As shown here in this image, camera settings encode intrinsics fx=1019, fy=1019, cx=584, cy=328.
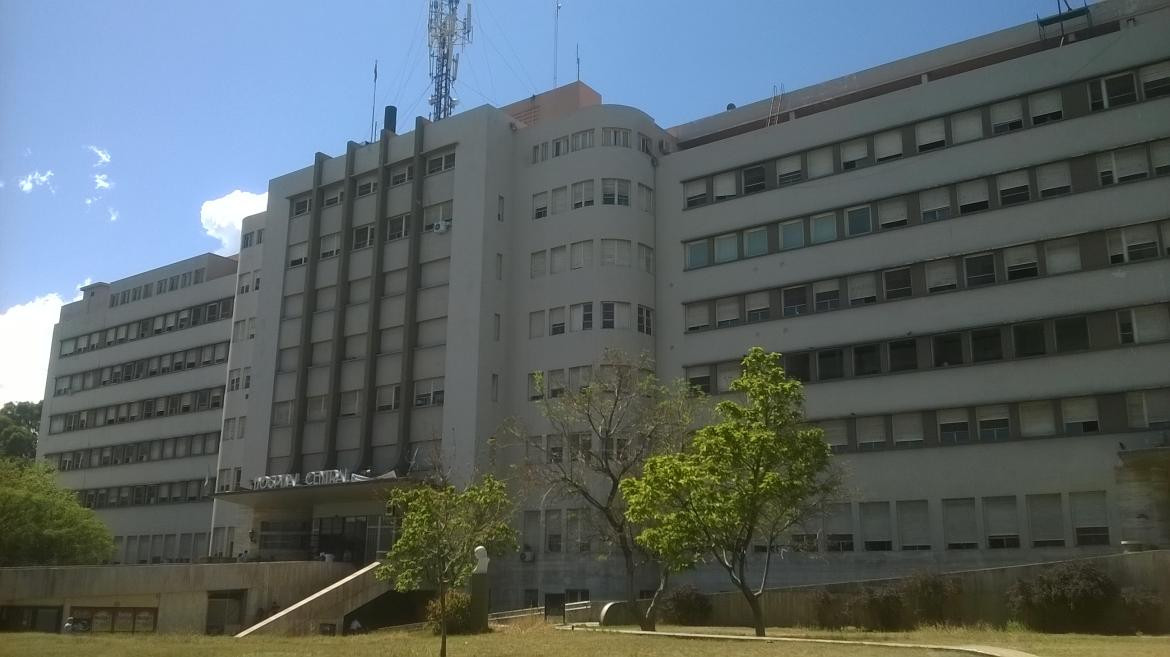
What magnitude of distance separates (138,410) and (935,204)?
207 ft

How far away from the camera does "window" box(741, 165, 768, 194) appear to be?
52312 mm

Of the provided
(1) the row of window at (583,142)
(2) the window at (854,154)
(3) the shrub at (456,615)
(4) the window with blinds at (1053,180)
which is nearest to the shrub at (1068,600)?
(4) the window with blinds at (1053,180)

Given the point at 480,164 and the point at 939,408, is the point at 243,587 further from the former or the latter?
the point at 939,408

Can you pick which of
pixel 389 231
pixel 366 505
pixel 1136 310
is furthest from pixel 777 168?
pixel 366 505

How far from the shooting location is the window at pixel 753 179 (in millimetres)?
52312

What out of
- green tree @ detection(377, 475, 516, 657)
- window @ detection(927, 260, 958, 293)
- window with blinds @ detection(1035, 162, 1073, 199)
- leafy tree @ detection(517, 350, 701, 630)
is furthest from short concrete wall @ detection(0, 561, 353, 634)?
window with blinds @ detection(1035, 162, 1073, 199)

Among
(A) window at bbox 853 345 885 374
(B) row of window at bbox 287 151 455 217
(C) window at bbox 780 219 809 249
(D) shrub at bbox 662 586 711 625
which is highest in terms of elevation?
(B) row of window at bbox 287 151 455 217

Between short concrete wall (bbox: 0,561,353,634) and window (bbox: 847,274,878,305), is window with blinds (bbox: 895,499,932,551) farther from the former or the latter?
short concrete wall (bbox: 0,561,353,634)

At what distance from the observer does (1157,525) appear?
124 feet

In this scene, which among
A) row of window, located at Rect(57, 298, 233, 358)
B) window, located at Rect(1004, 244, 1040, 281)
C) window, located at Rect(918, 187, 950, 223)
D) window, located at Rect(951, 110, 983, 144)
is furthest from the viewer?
row of window, located at Rect(57, 298, 233, 358)

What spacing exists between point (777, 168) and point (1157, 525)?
23772 millimetres

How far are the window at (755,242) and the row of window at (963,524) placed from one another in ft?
44.2

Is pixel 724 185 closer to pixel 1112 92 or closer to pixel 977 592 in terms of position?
pixel 1112 92

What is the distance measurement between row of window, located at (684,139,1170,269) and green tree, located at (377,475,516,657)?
18694 mm
